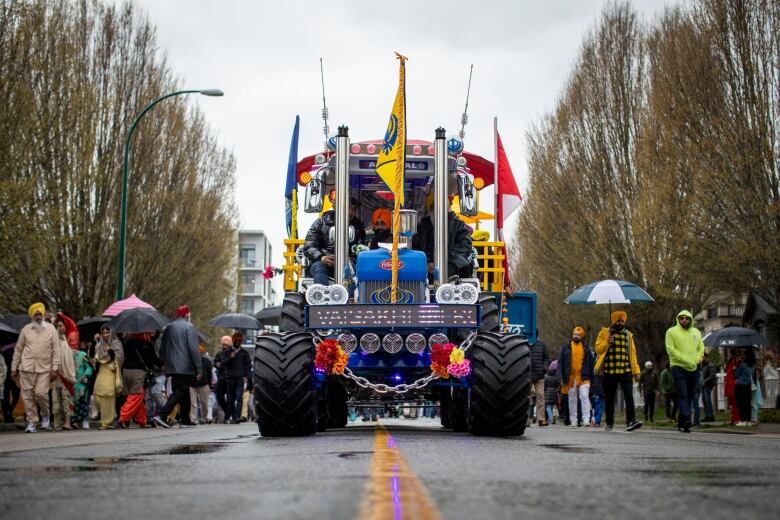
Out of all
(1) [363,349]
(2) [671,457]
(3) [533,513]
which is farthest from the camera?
(1) [363,349]

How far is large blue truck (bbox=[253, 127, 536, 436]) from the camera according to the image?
12.1 metres

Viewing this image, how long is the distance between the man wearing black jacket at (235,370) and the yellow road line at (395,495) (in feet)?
58.6

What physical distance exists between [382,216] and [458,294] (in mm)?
2061

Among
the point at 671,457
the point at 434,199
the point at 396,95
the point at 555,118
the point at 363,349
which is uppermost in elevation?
the point at 555,118

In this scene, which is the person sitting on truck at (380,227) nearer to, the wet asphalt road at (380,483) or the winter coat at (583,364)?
the wet asphalt road at (380,483)

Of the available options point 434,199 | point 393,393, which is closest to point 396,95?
point 434,199

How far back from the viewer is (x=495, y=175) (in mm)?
15266

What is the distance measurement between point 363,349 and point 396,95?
2908 mm

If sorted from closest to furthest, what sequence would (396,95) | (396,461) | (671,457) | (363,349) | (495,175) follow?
(396,461) → (671,457) → (363,349) → (396,95) → (495,175)

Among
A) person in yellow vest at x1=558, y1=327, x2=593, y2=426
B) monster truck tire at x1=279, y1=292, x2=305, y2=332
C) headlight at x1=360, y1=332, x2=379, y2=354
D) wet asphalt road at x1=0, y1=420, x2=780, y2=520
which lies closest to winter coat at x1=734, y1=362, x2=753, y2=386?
person in yellow vest at x1=558, y1=327, x2=593, y2=426

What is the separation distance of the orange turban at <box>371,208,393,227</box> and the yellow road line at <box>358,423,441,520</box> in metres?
6.71

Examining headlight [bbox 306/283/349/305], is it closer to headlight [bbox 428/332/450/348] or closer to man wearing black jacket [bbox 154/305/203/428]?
headlight [bbox 428/332/450/348]

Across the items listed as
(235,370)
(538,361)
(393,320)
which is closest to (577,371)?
(538,361)

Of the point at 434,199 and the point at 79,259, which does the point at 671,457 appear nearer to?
the point at 434,199
